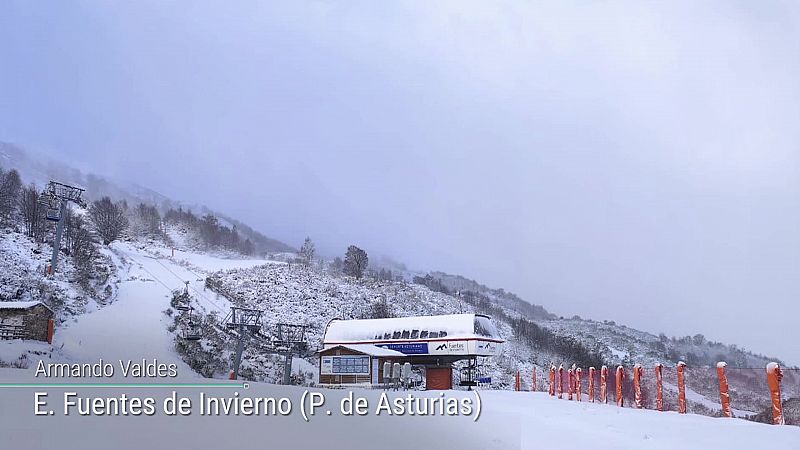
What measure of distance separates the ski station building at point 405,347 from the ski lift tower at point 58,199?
1867 centimetres

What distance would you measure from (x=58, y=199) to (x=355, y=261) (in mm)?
39231

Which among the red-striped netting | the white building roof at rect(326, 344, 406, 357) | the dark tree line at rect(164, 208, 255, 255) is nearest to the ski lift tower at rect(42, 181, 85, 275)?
the white building roof at rect(326, 344, 406, 357)

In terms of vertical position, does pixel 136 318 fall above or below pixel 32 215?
below

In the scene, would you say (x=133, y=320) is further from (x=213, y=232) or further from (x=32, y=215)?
(x=213, y=232)

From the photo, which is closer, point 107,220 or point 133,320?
point 133,320

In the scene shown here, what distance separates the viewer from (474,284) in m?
163

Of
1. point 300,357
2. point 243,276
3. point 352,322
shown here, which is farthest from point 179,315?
point 243,276

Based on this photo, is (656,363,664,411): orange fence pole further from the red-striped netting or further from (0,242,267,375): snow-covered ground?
(0,242,267,375): snow-covered ground

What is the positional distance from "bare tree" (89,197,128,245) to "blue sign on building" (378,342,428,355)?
135 ft

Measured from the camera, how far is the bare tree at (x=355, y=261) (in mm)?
73062

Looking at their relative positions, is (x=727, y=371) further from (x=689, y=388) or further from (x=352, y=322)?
(x=352, y=322)

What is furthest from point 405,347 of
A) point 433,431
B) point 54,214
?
point 433,431

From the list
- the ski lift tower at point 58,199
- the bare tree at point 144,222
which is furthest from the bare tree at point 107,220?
the ski lift tower at point 58,199

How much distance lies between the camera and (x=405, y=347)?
37.7 metres
